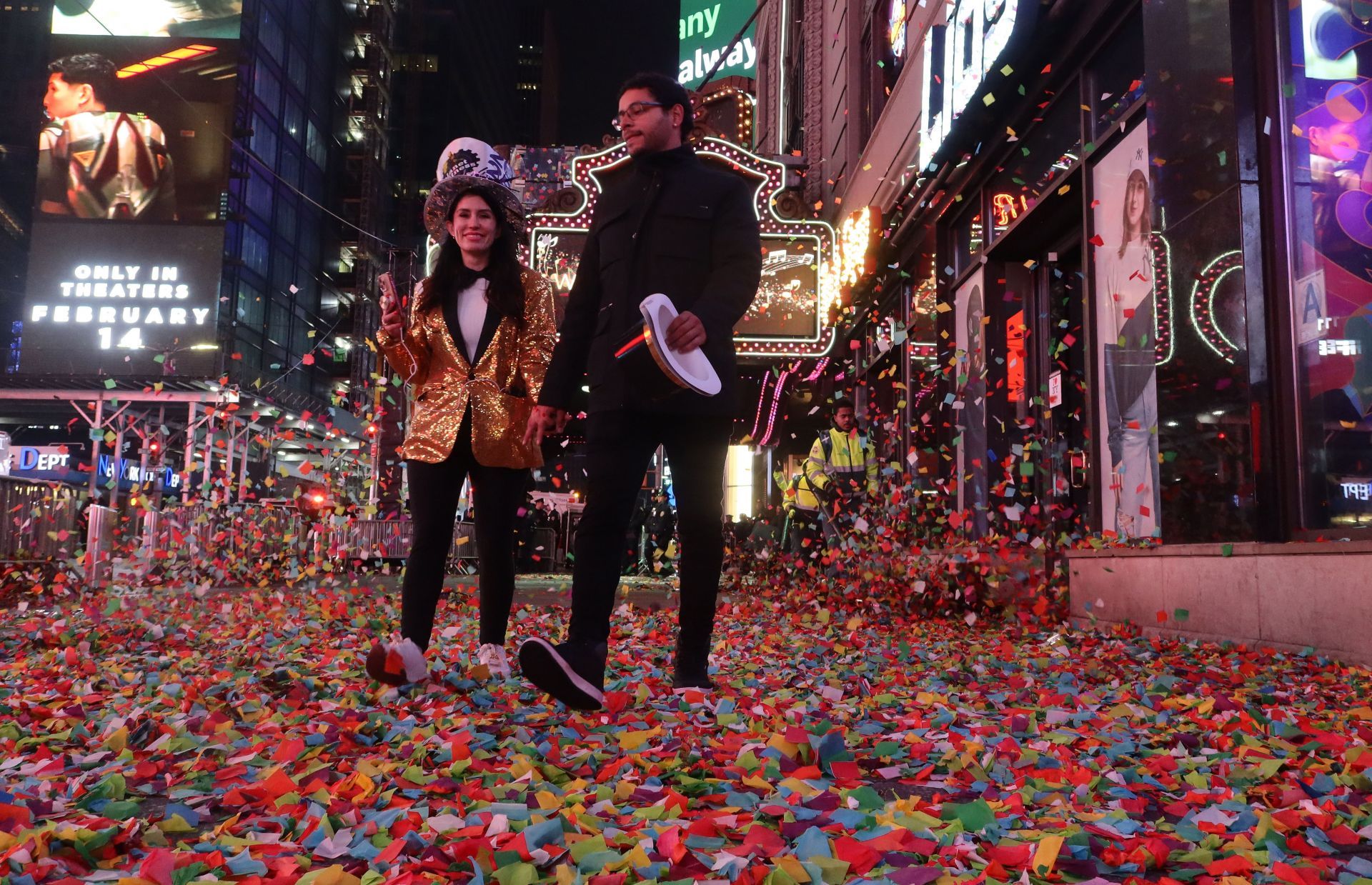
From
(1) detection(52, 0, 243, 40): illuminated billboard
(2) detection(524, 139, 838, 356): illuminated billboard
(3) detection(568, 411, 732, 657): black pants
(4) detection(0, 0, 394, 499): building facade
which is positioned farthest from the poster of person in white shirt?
(1) detection(52, 0, 243, 40): illuminated billboard

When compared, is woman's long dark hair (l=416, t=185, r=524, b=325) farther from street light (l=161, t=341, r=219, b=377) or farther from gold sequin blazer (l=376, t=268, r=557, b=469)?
street light (l=161, t=341, r=219, b=377)

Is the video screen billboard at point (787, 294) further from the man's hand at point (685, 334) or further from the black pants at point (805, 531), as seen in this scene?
the man's hand at point (685, 334)

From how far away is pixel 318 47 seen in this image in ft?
157

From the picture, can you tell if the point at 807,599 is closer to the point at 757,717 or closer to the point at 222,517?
the point at 757,717

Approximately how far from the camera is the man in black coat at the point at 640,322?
3426mm

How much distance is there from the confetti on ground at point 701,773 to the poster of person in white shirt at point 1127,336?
1.73 meters

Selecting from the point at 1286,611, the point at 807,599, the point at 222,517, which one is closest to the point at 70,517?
the point at 222,517

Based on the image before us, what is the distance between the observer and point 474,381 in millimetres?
3971

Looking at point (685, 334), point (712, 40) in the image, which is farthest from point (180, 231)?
point (685, 334)

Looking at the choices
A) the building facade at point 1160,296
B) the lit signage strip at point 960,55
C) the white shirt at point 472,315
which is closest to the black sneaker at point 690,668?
the white shirt at point 472,315

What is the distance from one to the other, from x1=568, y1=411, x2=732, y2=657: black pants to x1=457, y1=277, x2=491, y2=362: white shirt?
73 cm

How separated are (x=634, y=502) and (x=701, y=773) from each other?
1.17 meters

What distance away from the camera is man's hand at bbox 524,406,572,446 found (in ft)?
12.0

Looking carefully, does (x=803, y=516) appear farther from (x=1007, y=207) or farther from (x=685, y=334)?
(x=685, y=334)
